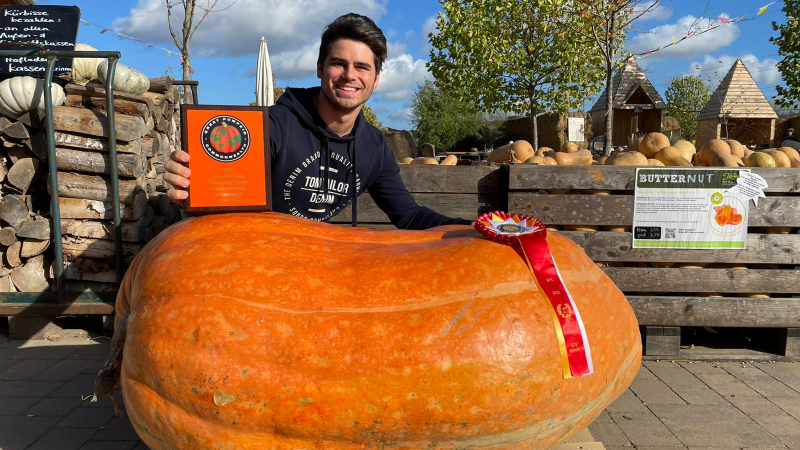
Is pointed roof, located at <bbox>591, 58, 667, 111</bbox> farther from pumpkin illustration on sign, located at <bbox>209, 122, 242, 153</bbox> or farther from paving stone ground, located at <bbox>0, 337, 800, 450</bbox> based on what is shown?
pumpkin illustration on sign, located at <bbox>209, 122, 242, 153</bbox>

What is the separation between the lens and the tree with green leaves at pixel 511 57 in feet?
56.3

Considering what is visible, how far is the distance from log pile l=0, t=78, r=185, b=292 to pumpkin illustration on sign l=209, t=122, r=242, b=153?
238 cm

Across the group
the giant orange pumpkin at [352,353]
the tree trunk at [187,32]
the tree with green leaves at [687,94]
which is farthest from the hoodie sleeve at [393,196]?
the tree with green leaves at [687,94]

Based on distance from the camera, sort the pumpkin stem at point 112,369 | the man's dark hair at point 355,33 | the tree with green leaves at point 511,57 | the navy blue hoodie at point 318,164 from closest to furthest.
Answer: the pumpkin stem at point 112,369
the man's dark hair at point 355,33
the navy blue hoodie at point 318,164
the tree with green leaves at point 511,57

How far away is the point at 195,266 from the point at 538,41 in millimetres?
17392

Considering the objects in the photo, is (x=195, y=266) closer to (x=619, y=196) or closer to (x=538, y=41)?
(x=619, y=196)

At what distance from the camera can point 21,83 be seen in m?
3.92

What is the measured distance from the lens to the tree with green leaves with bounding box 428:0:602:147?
17.2 m

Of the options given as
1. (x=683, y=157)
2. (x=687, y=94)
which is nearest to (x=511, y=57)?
(x=683, y=157)

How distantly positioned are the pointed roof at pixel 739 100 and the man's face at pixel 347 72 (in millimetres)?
28082

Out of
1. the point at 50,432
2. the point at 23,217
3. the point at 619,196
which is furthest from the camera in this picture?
the point at 23,217

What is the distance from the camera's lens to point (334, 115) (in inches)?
112

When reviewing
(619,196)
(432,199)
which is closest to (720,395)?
(619,196)

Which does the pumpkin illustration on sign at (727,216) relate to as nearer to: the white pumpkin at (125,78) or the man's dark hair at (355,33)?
the man's dark hair at (355,33)
